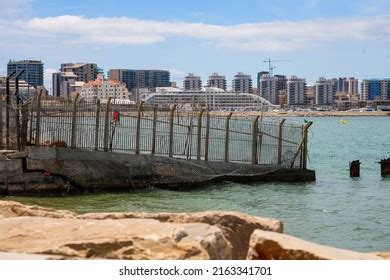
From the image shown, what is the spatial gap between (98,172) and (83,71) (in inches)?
4997

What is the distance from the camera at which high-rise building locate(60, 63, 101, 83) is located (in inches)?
5487

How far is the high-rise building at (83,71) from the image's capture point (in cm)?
13938

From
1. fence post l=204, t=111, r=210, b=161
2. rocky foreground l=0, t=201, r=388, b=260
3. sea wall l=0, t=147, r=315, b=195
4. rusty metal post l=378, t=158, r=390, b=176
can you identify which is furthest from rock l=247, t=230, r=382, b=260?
rusty metal post l=378, t=158, r=390, b=176

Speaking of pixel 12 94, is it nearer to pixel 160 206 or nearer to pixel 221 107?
pixel 160 206

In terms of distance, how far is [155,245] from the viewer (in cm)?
743

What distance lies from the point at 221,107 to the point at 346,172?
136 meters

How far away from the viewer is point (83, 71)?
485ft

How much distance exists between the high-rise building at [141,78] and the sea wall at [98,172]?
136737mm

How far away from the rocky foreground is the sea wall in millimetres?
12892

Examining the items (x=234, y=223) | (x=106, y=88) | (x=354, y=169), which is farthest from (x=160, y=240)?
(x=106, y=88)

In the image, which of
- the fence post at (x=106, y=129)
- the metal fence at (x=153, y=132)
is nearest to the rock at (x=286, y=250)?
the metal fence at (x=153, y=132)

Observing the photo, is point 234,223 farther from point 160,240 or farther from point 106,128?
point 106,128

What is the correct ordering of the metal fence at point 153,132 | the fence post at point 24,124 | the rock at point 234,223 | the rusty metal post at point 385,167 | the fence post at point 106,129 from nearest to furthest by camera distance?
the rock at point 234,223, the fence post at point 24,124, the metal fence at point 153,132, the fence post at point 106,129, the rusty metal post at point 385,167

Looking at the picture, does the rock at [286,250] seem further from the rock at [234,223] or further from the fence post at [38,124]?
the fence post at [38,124]
